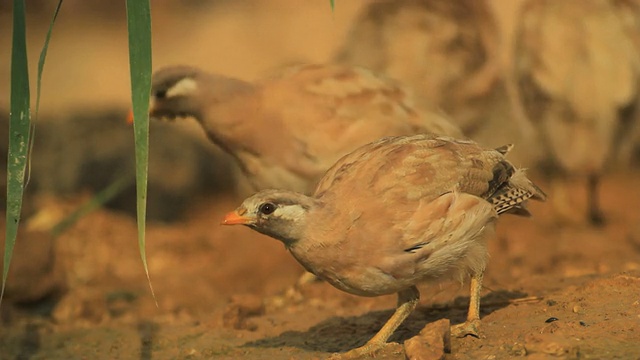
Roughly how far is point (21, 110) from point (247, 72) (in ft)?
27.6

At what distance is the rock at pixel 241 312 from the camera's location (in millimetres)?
6047

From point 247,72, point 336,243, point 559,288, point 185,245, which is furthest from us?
point 247,72

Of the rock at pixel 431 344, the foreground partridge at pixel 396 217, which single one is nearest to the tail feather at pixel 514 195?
the foreground partridge at pixel 396 217

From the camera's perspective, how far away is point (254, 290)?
807 cm

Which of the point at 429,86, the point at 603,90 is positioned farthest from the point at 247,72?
the point at 603,90

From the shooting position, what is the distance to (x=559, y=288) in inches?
225

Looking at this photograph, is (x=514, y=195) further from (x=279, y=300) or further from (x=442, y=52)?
(x=442, y=52)

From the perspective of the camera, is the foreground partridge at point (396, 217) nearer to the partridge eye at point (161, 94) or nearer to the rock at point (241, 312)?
the rock at point (241, 312)

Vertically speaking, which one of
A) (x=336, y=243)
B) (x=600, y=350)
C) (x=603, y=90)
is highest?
(x=603, y=90)

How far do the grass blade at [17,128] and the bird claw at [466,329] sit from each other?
6.65 feet

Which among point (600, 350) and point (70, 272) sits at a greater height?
point (600, 350)

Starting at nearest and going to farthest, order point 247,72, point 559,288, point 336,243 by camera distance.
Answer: point 336,243, point 559,288, point 247,72

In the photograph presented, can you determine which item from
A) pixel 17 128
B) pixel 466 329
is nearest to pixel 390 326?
pixel 466 329

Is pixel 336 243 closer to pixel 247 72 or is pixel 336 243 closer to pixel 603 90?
pixel 603 90
